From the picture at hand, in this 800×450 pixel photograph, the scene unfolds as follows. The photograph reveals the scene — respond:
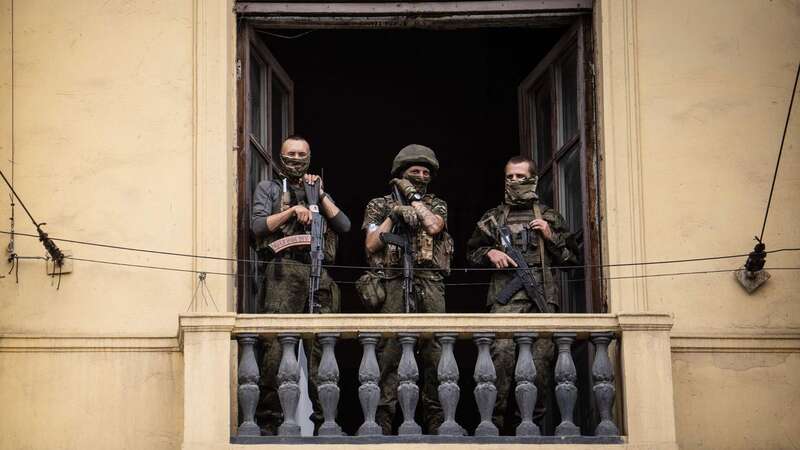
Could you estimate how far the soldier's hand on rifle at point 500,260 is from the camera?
1246cm

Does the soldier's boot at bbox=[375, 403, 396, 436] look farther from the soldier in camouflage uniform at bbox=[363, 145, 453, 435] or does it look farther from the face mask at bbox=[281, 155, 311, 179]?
the face mask at bbox=[281, 155, 311, 179]

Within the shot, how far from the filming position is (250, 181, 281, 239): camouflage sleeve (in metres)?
12.4

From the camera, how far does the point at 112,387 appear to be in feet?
39.7

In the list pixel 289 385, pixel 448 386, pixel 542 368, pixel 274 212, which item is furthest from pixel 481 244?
pixel 289 385

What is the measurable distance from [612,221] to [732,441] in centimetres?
164

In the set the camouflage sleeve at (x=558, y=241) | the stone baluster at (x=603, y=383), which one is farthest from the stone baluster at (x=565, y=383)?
the camouflage sleeve at (x=558, y=241)

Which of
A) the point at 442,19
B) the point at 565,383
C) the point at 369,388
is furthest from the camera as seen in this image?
the point at 442,19

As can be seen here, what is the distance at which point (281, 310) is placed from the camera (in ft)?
40.7

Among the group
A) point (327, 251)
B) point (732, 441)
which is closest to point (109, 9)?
point (327, 251)

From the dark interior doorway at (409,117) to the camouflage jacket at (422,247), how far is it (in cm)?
414

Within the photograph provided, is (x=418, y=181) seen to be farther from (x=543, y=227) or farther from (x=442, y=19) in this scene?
(x=442, y=19)

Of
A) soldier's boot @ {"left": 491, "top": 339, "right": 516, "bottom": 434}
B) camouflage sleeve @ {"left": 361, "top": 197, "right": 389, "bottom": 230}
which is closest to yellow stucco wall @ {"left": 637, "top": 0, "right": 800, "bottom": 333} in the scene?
soldier's boot @ {"left": 491, "top": 339, "right": 516, "bottom": 434}

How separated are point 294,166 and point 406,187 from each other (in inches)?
30.2

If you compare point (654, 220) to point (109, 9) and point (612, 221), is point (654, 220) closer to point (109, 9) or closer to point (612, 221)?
point (612, 221)
